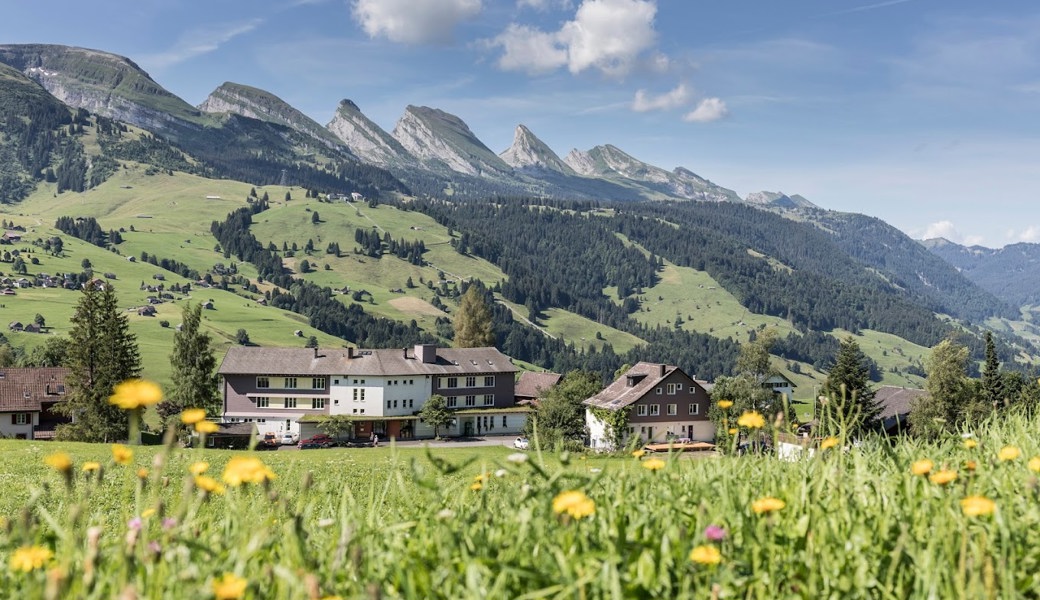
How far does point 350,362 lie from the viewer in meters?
109

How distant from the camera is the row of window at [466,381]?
366 ft

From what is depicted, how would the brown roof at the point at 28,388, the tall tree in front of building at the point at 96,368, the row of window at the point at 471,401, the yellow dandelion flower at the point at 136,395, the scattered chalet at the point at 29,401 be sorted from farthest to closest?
the row of window at the point at 471,401
the brown roof at the point at 28,388
the scattered chalet at the point at 29,401
the tall tree in front of building at the point at 96,368
the yellow dandelion flower at the point at 136,395

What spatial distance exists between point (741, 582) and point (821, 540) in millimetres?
648

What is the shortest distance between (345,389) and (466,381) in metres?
16.8

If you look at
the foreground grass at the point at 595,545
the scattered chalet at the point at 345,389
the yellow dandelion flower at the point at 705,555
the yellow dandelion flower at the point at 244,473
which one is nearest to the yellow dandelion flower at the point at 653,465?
A: the foreground grass at the point at 595,545

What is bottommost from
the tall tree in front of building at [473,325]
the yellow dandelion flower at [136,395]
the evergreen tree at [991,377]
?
the evergreen tree at [991,377]

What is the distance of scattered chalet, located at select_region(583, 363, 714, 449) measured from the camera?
293ft

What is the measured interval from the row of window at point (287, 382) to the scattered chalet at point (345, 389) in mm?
53

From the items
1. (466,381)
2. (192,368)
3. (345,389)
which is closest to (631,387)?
(466,381)

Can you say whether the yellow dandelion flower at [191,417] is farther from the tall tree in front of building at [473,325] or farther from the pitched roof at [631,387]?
the tall tree in front of building at [473,325]

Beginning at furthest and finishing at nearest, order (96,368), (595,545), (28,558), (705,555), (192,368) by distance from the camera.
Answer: (192,368)
(96,368)
(595,545)
(28,558)
(705,555)

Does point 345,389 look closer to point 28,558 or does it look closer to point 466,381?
point 466,381

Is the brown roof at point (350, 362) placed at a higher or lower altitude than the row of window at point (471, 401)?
higher

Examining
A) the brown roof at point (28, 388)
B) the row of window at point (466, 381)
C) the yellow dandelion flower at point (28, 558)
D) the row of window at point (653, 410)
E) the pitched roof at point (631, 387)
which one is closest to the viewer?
the yellow dandelion flower at point (28, 558)
